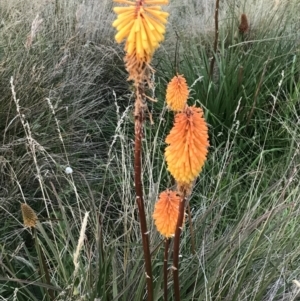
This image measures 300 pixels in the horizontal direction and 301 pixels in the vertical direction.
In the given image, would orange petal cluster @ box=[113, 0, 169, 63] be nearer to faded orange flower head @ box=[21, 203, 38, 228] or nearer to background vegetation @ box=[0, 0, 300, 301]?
faded orange flower head @ box=[21, 203, 38, 228]

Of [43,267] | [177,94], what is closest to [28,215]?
[43,267]

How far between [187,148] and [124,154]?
1.17m

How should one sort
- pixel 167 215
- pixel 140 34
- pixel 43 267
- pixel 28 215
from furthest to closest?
pixel 43 267, pixel 28 215, pixel 167 215, pixel 140 34

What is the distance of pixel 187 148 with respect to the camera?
1.33 meters

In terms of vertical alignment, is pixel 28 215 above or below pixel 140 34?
below

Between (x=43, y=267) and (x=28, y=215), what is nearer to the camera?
(x=28, y=215)

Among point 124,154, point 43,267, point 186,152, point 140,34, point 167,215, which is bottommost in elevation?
point 43,267

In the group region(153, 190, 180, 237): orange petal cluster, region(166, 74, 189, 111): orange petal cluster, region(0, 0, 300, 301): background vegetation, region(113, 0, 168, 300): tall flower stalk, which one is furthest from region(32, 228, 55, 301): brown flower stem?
region(113, 0, 168, 300): tall flower stalk

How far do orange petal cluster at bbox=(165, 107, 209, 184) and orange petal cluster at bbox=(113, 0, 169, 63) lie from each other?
0.26 m

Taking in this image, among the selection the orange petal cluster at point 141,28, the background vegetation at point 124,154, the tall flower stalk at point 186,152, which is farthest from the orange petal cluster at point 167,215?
the orange petal cluster at point 141,28

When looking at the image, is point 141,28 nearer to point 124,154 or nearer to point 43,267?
point 43,267

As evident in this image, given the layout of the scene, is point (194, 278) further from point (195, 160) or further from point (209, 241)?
point (195, 160)

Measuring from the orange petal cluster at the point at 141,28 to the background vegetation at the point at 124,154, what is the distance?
0.95 m

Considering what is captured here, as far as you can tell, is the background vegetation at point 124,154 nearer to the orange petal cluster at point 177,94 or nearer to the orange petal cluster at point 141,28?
the orange petal cluster at point 177,94
